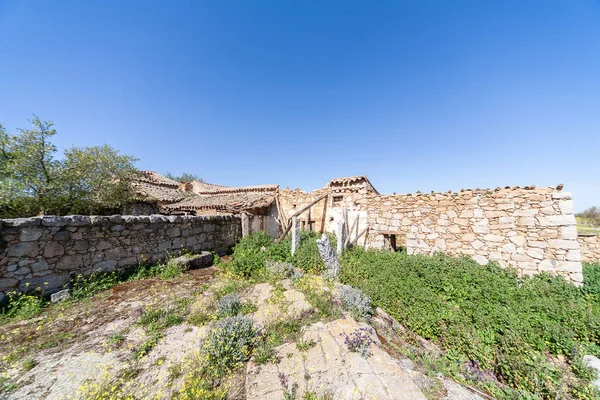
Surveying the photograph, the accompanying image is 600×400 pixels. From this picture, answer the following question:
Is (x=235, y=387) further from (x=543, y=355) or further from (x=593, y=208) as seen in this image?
(x=593, y=208)

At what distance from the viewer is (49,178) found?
7.31m

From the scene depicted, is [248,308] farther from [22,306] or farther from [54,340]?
[22,306]


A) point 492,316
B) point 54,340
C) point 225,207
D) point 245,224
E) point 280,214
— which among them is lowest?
point 492,316

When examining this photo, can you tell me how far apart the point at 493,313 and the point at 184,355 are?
6.15 metres

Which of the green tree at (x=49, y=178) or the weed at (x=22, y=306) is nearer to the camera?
the weed at (x=22, y=306)

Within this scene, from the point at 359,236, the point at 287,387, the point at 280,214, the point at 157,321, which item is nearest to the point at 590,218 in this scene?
the point at 359,236

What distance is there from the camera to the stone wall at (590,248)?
30.4 feet

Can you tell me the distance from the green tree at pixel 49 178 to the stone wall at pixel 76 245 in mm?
2781

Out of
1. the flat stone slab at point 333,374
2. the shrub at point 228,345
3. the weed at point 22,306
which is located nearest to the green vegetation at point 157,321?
the shrub at point 228,345

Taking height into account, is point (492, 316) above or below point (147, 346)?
below

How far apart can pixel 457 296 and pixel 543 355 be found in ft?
5.50

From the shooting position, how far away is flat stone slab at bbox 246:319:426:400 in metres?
2.57

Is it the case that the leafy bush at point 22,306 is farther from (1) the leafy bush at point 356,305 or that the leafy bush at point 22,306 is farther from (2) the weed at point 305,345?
(1) the leafy bush at point 356,305

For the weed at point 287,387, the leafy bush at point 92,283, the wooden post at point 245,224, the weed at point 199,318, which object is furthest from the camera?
the wooden post at point 245,224
